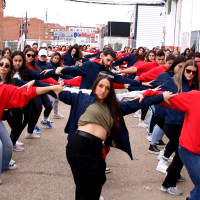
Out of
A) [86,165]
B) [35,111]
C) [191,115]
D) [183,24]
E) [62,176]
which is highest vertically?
[183,24]

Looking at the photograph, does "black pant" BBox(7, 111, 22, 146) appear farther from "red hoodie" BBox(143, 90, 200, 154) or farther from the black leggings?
"red hoodie" BBox(143, 90, 200, 154)

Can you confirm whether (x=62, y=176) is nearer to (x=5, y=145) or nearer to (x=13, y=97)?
(x=5, y=145)

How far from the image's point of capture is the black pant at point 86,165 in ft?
11.5

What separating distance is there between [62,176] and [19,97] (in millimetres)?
1781

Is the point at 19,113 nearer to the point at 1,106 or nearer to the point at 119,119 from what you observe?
the point at 1,106

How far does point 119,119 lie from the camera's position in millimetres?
3871

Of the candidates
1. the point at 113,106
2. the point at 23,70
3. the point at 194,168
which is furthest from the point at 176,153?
the point at 23,70

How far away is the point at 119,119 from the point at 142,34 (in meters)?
44.7

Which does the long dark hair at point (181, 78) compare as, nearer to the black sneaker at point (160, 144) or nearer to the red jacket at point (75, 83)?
the red jacket at point (75, 83)

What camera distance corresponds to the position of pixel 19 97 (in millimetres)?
4160

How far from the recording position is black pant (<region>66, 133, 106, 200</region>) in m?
3.49

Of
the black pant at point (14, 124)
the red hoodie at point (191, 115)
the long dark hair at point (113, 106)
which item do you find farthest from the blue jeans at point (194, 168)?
the black pant at point (14, 124)

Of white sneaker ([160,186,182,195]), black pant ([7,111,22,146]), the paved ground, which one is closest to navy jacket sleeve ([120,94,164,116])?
the paved ground

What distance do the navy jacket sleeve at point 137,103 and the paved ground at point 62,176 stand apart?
146 cm
